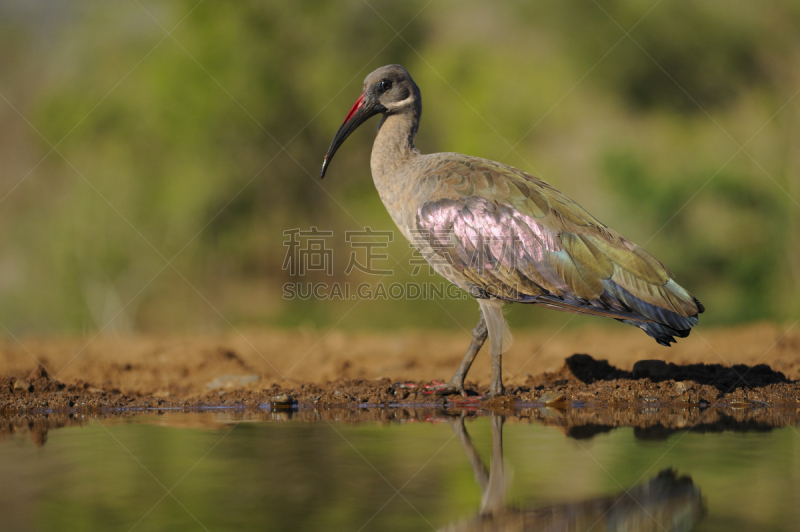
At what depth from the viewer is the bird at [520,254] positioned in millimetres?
6223

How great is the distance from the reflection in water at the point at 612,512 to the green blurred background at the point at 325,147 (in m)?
8.89

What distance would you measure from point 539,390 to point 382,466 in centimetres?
280

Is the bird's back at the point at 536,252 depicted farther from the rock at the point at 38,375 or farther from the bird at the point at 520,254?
the rock at the point at 38,375

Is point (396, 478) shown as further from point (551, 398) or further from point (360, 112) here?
point (360, 112)

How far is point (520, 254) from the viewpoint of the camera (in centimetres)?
643

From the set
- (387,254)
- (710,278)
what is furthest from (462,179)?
(710,278)

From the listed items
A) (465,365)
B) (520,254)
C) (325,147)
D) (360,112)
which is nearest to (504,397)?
(465,365)

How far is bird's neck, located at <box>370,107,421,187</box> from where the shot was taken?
737 cm

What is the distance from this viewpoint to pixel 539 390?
21.8ft

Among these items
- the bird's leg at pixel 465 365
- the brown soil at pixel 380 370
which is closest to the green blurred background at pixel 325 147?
the brown soil at pixel 380 370

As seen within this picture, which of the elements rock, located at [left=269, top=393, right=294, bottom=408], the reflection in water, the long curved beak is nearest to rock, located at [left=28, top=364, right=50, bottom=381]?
rock, located at [left=269, top=393, right=294, bottom=408]

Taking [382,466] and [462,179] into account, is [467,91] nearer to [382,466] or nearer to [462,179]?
[462,179]

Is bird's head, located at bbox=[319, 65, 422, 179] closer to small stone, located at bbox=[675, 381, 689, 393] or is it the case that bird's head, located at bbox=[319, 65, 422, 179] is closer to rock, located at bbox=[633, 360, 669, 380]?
rock, located at bbox=[633, 360, 669, 380]

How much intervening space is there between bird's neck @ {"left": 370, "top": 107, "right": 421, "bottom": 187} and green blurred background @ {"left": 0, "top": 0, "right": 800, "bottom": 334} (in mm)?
5069
